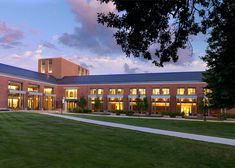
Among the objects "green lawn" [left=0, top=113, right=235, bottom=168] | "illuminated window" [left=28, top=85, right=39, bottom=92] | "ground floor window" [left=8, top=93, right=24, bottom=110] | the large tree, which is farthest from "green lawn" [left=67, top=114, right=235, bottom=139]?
"illuminated window" [left=28, top=85, right=39, bottom=92]

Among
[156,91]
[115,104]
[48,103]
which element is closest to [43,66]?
[48,103]

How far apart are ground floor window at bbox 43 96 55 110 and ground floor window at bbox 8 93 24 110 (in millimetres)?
8831

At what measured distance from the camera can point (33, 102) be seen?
63.6 m

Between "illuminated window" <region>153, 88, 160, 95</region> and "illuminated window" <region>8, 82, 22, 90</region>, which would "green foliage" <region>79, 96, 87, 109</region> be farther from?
"illuminated window" <region>153, 88, 160, 95</region>

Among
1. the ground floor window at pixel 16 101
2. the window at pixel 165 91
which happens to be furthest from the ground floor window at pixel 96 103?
the ground floor window at pixel 16 101

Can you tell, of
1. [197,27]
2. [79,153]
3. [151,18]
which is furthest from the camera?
[79,153]

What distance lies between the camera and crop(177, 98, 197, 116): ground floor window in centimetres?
5866

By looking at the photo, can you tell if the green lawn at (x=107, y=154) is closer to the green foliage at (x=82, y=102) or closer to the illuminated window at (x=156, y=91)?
the illuminated window at (x=156, y=91)

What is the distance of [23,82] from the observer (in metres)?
59.1

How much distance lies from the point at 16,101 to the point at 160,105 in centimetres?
3311

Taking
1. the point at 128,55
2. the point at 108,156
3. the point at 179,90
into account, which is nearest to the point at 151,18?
the point at 128,55

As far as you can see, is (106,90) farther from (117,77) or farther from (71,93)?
(71,93)

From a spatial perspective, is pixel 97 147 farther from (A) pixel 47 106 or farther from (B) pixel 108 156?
(A) pixel 47 106

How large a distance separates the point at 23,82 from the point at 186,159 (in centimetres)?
5437
